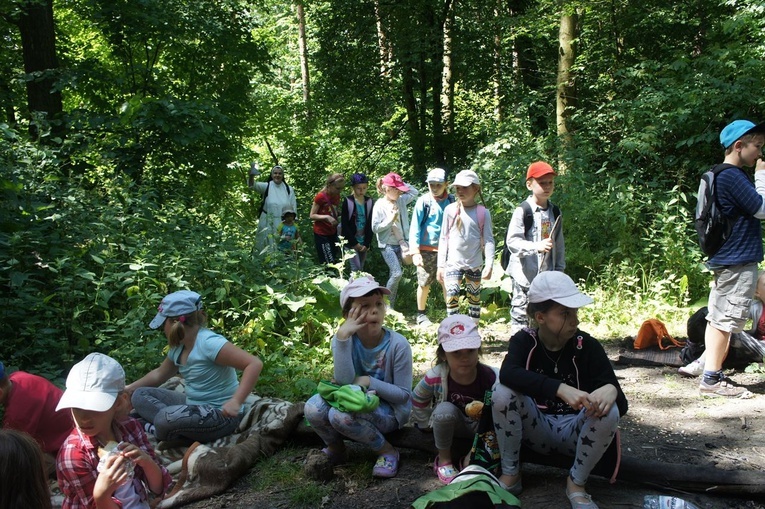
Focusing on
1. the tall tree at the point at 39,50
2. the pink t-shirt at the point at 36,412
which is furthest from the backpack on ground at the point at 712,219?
the tall tree at the point at 39,50

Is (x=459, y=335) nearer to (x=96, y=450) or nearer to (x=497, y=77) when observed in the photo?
(x=96, y=450)

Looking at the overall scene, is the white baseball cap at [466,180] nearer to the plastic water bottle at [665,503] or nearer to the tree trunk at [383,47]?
the plastic water bottle at [665,503]

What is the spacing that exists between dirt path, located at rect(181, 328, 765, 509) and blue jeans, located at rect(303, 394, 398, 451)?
9.0 inches

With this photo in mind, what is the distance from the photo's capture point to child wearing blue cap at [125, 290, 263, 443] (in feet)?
14.5

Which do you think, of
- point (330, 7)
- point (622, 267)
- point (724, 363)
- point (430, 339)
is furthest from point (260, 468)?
point (330, 7)

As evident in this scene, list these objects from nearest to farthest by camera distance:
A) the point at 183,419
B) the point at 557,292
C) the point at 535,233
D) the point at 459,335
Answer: the point at 557,292 → the point at 459,335 → the point at 183,419 → the point at 535,233

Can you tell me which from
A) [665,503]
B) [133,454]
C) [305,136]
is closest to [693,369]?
[665,503]

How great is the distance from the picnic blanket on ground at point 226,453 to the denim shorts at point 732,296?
10.8 feet

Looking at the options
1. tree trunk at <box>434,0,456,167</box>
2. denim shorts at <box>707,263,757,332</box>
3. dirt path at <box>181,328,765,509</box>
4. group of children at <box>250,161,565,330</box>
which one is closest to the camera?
dirt path at <box>181,328,765,509</box>

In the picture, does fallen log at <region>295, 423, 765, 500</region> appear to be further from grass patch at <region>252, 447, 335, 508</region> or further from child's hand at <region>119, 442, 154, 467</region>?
child's hand at <region>119, 442, 154, 467</region>

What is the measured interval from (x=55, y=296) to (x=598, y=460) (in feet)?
16.2

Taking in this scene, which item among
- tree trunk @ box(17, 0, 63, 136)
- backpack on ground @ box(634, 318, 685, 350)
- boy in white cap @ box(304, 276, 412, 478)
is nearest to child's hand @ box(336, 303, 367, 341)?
boy in white cap @ box(304, 276, 412, 478)

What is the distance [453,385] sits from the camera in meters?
3.98

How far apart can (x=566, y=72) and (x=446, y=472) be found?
10120 millimetres
